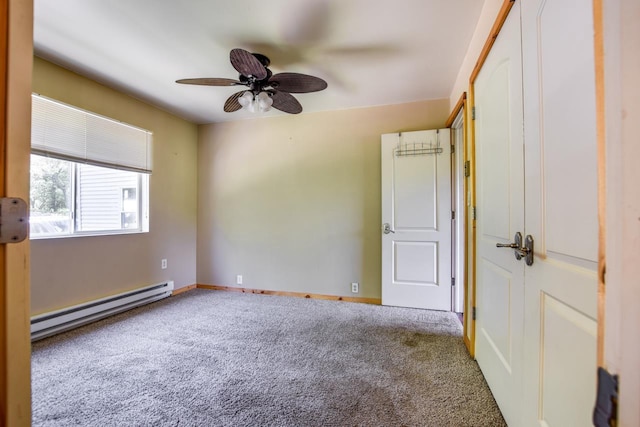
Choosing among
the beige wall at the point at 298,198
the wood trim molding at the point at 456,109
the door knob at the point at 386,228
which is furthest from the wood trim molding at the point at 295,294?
the wood trim molding at the point at 456,109

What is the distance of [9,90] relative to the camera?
533 millimetres

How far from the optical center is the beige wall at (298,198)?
3.30 m

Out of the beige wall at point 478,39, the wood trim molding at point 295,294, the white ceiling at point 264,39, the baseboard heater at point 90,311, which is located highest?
the white ceiling at point 264,39

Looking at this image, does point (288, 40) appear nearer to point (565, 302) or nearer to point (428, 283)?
point (565, 302)

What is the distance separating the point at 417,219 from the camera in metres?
3.01

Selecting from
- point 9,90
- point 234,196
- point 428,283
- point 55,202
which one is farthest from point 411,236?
point 55,202

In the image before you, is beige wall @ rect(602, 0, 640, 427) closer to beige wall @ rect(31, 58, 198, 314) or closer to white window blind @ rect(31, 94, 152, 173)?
white window blind @ rect(31, 94, 152, 173)

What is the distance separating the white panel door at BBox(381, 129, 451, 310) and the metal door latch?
2.91 m

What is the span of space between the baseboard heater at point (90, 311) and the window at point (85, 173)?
26.9 inches

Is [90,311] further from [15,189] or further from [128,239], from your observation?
[15,189]

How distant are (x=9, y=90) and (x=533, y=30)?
63.8 inches

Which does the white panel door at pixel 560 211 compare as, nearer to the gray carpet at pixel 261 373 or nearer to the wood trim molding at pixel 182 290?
the gray carpet at pixel 261 373

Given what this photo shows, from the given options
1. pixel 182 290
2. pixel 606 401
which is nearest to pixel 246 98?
pixel 606 401

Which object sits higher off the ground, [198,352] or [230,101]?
[230,101]
